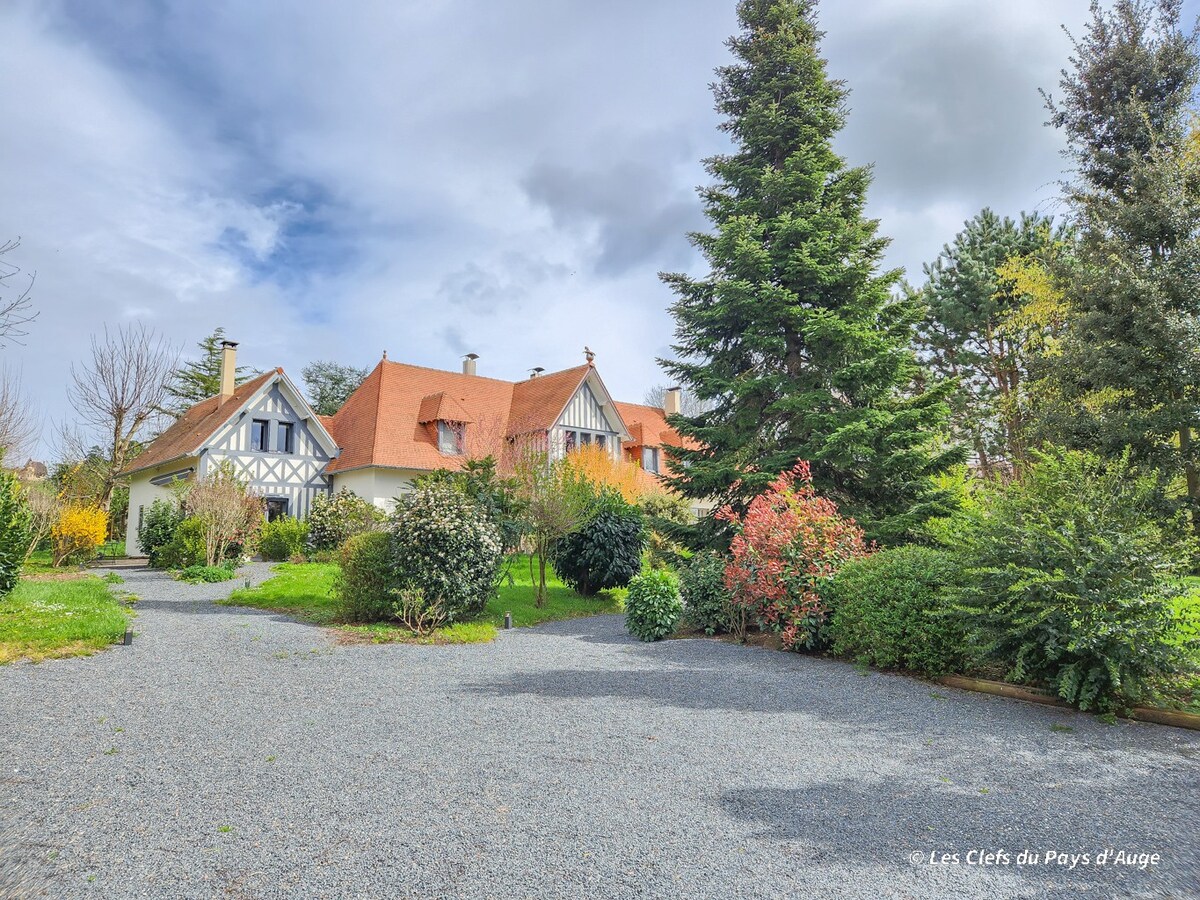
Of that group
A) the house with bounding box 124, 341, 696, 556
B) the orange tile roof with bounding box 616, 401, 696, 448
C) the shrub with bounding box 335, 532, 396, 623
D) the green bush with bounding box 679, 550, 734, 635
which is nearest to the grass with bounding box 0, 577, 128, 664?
the shrub with bounding box 335, 532, 396, 623

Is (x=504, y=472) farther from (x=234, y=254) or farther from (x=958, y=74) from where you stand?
(x=958, y=74)

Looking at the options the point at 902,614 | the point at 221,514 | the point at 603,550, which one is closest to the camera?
the point at 902,614

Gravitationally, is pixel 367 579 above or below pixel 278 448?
below

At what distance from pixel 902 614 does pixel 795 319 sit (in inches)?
278

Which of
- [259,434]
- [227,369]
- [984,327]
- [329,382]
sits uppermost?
[329,382]

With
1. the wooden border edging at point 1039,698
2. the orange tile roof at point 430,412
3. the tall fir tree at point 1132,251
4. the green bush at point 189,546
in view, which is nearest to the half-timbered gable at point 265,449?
the orange tile roof at point 430,412

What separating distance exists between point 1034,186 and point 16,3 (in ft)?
56.1

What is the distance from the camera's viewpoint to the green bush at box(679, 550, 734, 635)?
993cm

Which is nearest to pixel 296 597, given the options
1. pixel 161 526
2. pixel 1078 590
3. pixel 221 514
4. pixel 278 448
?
pixel 221 514

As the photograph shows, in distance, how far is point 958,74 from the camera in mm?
10023

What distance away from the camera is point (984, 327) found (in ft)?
73.6

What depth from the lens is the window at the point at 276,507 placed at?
974 inches

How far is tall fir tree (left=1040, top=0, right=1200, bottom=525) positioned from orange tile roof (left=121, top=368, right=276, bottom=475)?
23.9m

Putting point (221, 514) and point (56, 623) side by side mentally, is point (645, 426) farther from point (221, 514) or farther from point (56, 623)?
point (56, 623)
